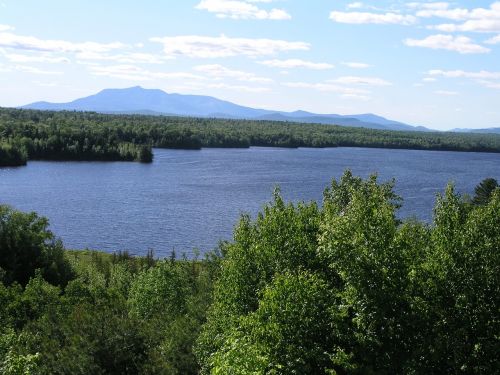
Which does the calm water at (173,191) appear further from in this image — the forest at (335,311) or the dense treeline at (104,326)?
the forest at (335,311)

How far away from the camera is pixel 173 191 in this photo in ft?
381

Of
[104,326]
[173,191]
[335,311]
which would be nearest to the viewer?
[335,311]

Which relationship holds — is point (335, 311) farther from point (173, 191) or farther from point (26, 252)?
point (173, 191)

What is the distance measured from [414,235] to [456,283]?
183 inches

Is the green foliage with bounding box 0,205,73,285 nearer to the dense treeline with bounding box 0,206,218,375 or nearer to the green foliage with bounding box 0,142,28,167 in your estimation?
the dense treeline with bounding box 0,206,218,375

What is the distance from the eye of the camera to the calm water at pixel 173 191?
82.0 meters

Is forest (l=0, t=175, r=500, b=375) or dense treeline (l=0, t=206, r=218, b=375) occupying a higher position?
forest (l=0, t=175, r=500, b=375)

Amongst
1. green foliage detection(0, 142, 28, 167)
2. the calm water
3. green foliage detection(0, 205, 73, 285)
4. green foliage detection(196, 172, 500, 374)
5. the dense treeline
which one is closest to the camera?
green foliage detection(196, 172, 500, 374)

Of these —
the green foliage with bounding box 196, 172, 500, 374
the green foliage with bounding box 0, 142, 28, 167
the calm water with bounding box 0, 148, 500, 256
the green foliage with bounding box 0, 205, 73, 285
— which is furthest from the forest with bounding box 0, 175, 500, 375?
the green foliage with bounding box 0, 142, 28, 167

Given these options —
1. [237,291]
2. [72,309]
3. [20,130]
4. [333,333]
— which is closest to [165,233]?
[72,309]

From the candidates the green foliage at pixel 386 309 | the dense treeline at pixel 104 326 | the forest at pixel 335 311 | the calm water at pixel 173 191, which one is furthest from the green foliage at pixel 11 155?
the green foliage at pixel 386 309

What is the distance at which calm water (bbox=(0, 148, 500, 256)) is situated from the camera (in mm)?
82000

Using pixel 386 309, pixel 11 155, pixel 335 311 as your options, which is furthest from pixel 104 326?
pixel 11 155

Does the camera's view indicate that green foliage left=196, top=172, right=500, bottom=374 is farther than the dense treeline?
No
